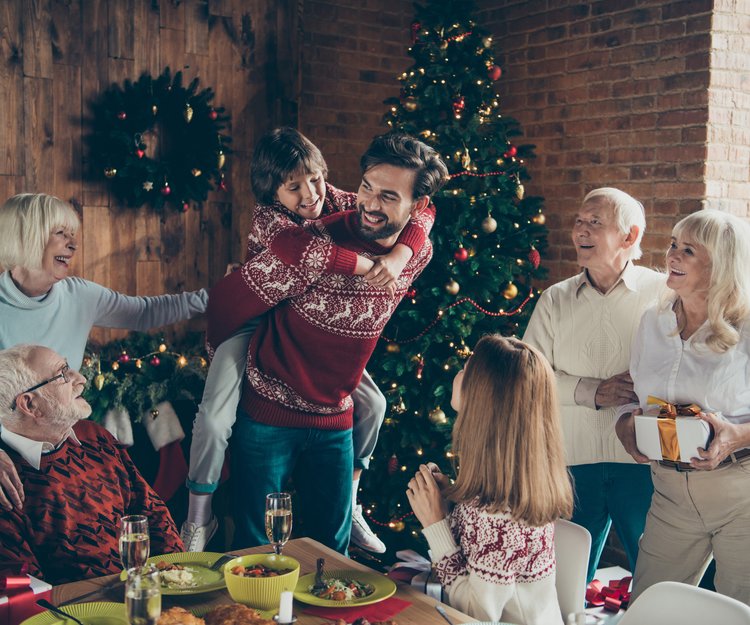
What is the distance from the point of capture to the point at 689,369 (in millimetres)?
2594

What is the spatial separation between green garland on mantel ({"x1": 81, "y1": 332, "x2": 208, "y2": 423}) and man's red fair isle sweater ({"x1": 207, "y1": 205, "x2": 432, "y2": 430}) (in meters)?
1.00

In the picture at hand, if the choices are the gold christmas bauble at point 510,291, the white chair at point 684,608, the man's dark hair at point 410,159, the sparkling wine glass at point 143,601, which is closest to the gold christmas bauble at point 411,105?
the gold christmas bauble at point 510,291

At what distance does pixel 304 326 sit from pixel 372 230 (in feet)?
1.23

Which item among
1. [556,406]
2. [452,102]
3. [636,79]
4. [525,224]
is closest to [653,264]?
[525,224]

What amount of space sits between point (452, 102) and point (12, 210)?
2014 millimetres

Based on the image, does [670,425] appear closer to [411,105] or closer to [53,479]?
[53,479]

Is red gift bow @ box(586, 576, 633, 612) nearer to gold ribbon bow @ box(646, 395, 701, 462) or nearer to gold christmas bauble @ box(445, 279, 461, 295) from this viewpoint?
gold christmas bauble @ box(445, 279, 461, 295)

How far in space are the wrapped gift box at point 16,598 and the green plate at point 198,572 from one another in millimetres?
208

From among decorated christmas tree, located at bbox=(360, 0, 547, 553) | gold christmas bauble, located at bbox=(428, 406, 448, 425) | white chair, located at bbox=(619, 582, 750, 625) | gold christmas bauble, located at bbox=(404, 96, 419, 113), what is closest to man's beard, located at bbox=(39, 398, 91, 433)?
white chair, located at bbox=(619, 582, 750, 625)

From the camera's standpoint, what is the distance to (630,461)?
9.46 feet

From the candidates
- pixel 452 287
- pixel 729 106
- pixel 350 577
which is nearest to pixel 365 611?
pixel 350 577

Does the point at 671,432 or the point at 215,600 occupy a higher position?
the point at 671,432

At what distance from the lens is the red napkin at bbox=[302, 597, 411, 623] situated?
73.8 inches

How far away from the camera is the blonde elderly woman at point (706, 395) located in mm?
2512
